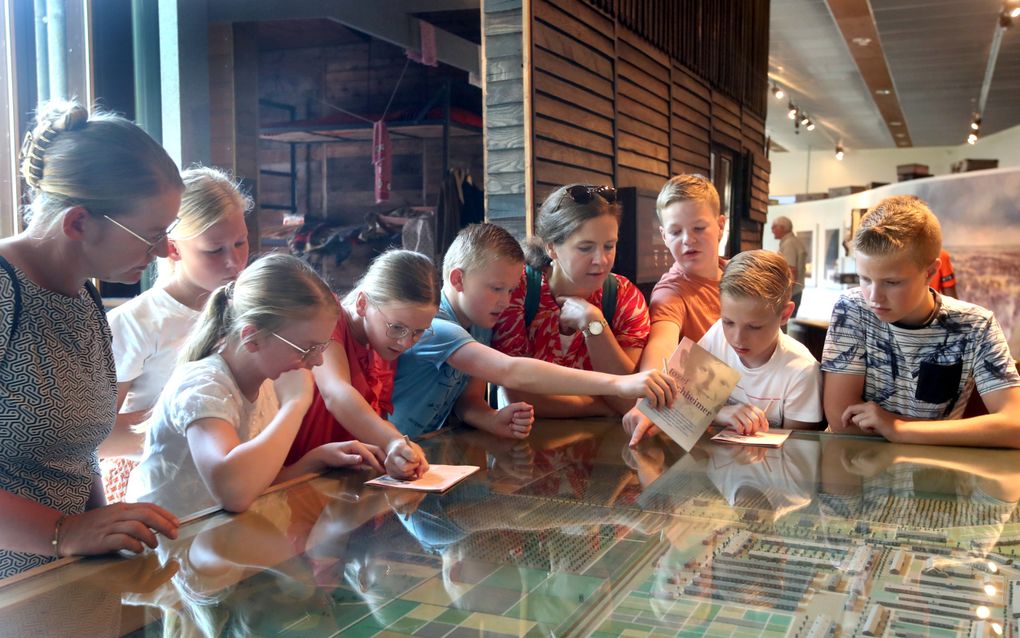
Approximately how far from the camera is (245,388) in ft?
5.93

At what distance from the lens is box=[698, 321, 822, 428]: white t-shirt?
2354mm

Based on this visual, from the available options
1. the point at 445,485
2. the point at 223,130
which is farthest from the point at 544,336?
the point at 223,130

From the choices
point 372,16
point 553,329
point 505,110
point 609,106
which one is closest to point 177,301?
point 553,329

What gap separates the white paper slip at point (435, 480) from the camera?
1.66 m

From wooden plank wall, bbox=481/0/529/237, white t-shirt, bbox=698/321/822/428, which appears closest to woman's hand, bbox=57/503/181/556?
white t-shirt, bbox=698/321/822/428

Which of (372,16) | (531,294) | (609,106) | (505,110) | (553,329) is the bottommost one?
(553,329)

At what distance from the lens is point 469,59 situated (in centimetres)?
736

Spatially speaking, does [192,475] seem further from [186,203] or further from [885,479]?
[885,479]

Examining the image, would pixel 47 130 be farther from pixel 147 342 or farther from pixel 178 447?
pixel 147 342

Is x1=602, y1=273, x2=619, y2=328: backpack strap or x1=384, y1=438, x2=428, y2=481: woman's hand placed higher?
x1=602, y1=273, x2=619, y2=328: backpack strap

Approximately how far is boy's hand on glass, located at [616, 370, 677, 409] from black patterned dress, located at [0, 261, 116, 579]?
1.14 meters

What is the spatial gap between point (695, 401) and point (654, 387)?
4.3 inches

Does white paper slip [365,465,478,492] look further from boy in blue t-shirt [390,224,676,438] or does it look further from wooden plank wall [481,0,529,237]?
wooden plank wall [481,0,529,237]

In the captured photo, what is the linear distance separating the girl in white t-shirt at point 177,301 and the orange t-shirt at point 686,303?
1.28 metres
